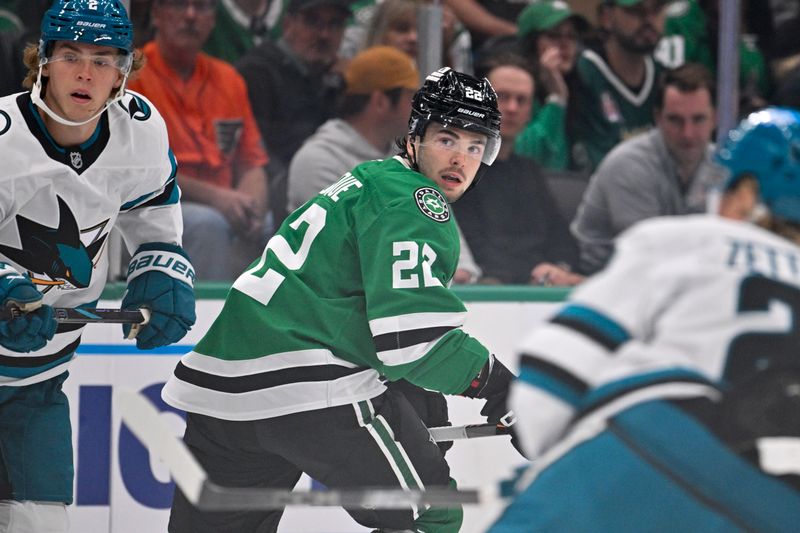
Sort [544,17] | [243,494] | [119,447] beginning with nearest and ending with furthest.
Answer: [243,494], [119,447], [544,17]

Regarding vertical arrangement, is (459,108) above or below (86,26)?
below

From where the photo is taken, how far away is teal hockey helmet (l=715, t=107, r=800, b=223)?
1.63 m

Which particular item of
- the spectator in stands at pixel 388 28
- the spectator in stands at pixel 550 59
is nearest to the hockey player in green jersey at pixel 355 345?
the spectator in stands at pixel 388 28

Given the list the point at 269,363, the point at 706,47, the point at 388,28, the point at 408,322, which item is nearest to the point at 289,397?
the point at 269,363

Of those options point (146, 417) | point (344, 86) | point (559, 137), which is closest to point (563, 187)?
point (559, 137)

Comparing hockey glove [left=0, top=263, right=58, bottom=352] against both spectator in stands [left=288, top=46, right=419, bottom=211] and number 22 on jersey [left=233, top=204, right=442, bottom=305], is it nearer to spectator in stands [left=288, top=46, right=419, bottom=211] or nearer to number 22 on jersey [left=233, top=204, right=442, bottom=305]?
number 22 on jersey [left=233, top=204, right=442, bottom=305]

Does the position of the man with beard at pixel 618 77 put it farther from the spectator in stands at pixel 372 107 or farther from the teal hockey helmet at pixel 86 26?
the teal hockey helmet at pixel 86 26

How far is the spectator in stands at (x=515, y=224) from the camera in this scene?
3.79 meters

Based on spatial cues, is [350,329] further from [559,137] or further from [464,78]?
[559,137]

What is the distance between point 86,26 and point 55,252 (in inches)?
18.2

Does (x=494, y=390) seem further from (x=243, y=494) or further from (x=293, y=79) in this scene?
(x=293, y=79)

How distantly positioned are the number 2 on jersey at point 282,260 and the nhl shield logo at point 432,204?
208 mm

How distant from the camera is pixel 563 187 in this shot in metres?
3.95

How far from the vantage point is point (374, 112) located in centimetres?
381
